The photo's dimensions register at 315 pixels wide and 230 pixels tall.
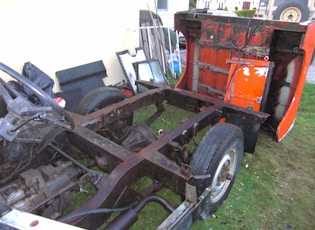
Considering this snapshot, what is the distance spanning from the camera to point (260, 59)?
3359 millimetres

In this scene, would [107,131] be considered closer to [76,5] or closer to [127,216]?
[127,216]

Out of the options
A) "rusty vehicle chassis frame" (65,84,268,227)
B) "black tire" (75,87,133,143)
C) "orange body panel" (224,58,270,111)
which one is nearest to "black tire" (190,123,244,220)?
"rusty vehicle chassis frame" (65,84,268,227)

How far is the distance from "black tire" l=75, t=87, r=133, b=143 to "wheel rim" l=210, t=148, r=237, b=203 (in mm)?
1282

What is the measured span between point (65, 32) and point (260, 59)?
3.29m

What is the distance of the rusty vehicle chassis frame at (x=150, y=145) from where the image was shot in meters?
1.86

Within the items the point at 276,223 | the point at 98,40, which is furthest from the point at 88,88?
the point at 276,223

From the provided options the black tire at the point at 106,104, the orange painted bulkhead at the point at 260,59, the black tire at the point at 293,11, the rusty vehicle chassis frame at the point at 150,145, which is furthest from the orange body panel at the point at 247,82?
the black tire at the point at 293,11

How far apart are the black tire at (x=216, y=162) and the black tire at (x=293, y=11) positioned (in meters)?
10.5

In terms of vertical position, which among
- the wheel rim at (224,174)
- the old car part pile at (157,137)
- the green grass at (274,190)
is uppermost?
the old car part pile at (157,137)

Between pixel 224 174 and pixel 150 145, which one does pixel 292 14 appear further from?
pixel 150 145

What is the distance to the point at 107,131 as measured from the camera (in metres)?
2.97

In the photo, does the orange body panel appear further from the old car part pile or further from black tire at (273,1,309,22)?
black tire at (273,1,309,22)

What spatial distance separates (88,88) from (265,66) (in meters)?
3.24

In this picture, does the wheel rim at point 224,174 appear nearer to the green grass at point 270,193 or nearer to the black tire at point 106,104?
the green grass at point 270,193
